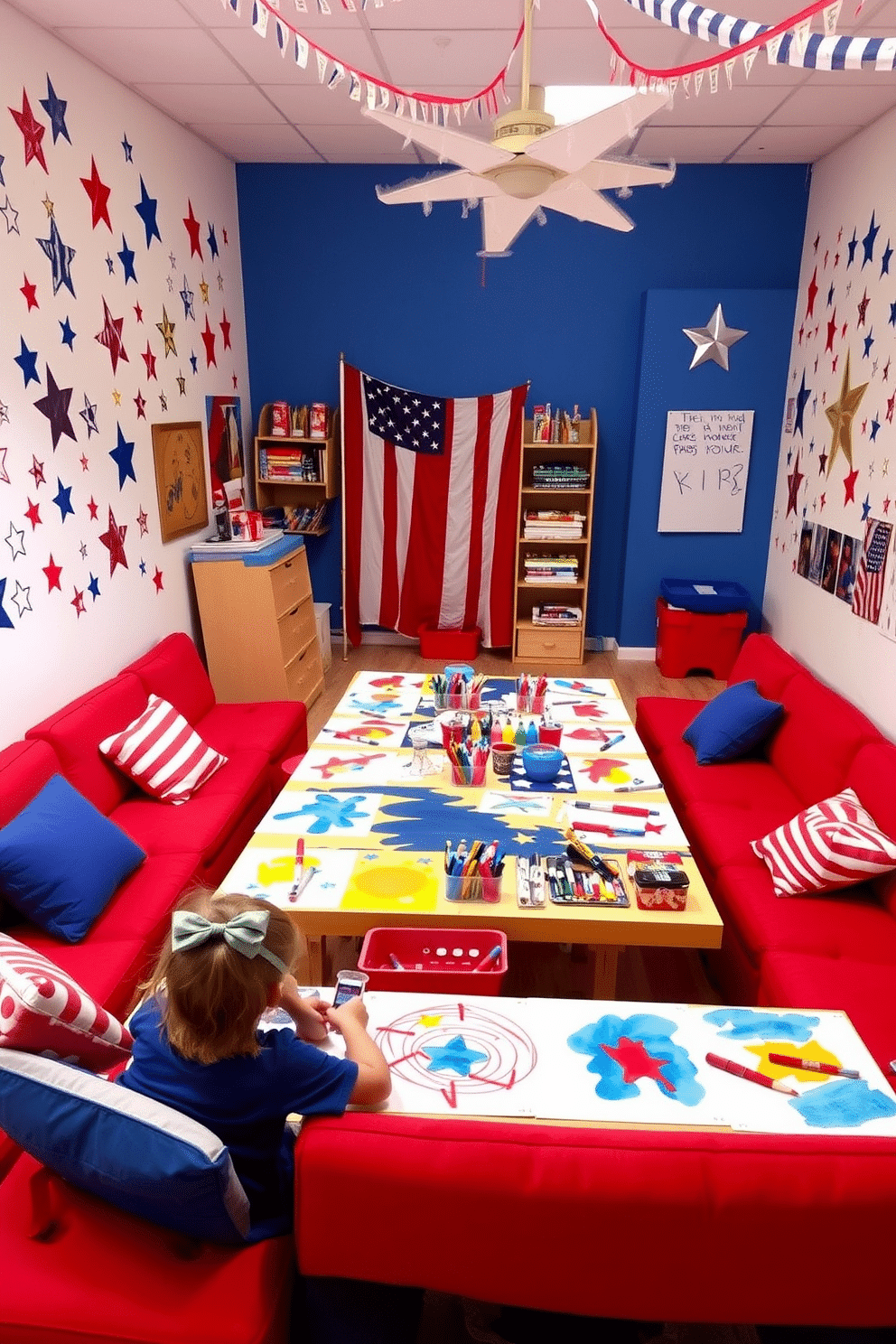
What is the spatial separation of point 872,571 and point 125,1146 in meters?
3.49

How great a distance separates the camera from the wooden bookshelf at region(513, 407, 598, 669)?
5.46 m

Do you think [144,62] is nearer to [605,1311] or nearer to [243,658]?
[243,658]

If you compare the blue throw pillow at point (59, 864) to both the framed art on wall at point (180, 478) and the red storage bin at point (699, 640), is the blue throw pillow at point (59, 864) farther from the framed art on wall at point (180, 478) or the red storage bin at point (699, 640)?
the red storage bin at point (699, 640)

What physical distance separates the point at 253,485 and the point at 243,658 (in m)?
1.50

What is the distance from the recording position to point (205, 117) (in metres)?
4.23

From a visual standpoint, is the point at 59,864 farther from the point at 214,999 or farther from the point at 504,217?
the point at 504,217

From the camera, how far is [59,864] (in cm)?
232

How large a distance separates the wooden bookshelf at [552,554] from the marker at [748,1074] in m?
4.19

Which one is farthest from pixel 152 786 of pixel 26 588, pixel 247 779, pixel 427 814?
pixel 427 814

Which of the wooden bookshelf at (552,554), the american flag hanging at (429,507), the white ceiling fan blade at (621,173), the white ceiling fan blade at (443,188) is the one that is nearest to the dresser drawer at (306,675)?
the american flag hanging at (429,507)

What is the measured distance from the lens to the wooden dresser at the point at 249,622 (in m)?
4.43

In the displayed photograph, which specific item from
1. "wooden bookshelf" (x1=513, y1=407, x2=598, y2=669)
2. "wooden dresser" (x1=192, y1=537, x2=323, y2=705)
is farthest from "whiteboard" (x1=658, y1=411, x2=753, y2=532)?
"wooden dresser" (x1=192, y1=537, x2=323, y2=705)

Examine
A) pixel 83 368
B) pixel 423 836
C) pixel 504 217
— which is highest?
pixel 504 217

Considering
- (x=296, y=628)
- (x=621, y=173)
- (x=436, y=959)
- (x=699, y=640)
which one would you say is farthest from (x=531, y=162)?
(x=699, y=640)
